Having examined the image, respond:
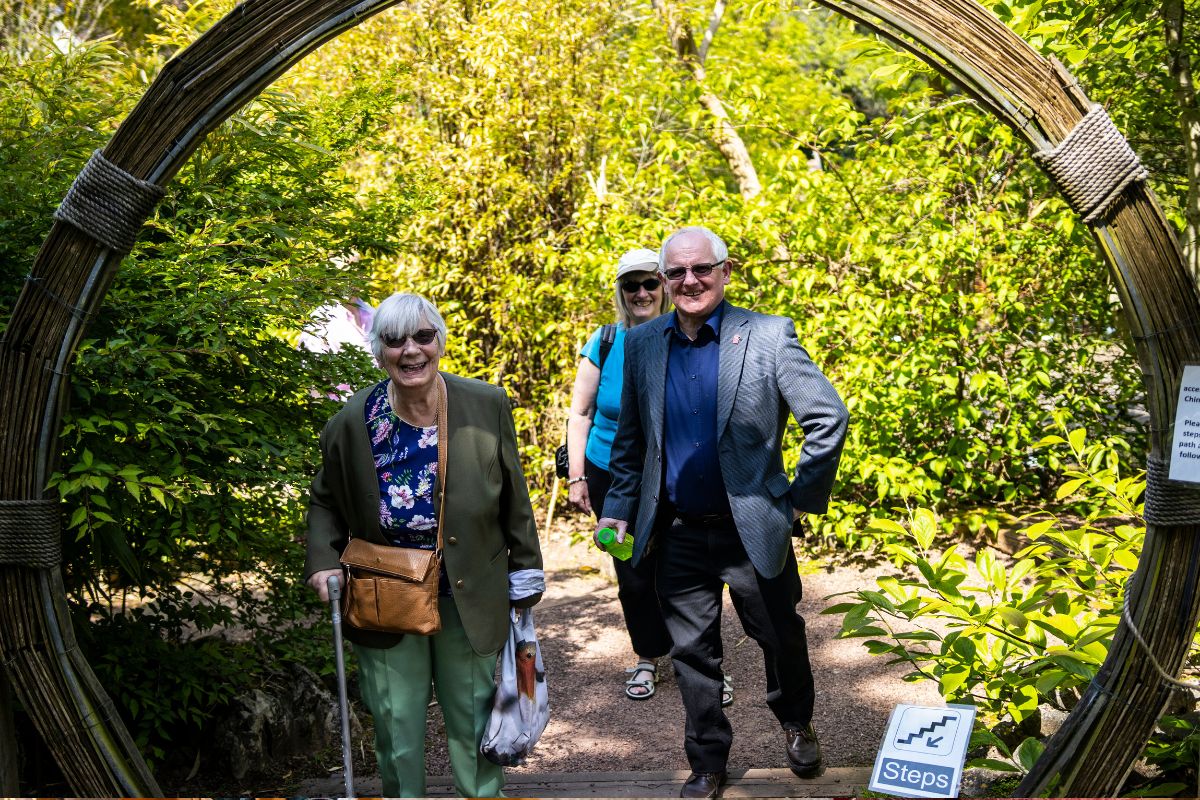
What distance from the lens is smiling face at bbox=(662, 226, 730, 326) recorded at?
3.77m

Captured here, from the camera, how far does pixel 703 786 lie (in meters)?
3.90

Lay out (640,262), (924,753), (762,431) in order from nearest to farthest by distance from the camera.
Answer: (924,753) < (762,431) < (640,262)

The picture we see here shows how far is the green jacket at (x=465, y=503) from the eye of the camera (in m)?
3.32

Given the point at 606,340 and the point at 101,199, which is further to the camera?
the point at 606,340

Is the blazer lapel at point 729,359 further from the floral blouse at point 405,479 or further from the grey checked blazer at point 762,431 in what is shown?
the floral blouse at point 405,479

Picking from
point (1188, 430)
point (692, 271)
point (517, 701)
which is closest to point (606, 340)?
point (692, 271)

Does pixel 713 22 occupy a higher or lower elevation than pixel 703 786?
higher

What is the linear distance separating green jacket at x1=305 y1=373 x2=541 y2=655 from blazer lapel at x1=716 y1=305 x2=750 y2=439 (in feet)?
2.34

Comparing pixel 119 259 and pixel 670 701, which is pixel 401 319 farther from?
pixel 670 701

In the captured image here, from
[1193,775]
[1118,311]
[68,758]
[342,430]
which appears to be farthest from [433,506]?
[1118,311]

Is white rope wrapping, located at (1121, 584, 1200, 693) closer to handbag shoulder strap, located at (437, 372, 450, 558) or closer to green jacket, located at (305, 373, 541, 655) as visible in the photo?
green jacket, located at (305, 373, 541, 655)

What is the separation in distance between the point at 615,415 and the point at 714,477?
1.14m

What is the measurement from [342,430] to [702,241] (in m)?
1.32

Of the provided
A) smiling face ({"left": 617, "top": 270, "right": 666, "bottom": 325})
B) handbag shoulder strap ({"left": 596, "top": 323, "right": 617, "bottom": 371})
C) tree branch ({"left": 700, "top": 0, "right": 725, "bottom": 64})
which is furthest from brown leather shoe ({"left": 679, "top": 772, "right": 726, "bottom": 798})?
tree branch ({"left": 700, "top": 0, "right": 725, "bottom": 64})
